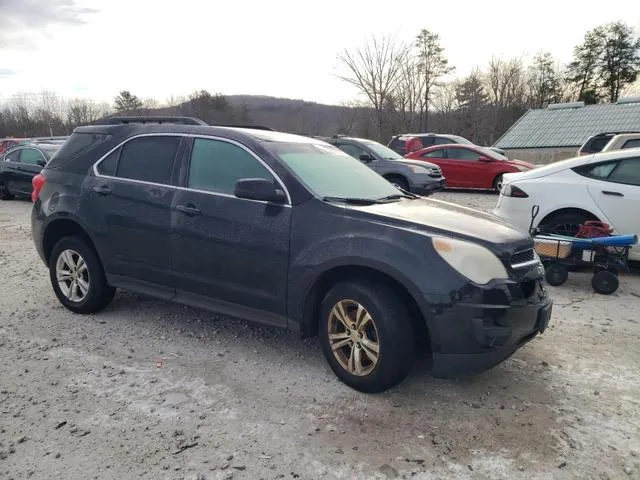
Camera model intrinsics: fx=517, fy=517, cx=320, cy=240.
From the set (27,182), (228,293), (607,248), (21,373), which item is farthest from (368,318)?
(27,182)

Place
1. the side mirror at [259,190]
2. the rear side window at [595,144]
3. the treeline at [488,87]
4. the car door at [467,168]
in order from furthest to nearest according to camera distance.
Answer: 1. the treeline at [488,87]
2. the car door at [467,168]
3. the rear side window at [595,144]
4. the side mirror at [259,190]

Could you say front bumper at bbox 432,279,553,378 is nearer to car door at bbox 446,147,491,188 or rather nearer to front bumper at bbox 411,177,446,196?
front bumper at bbox 411,177,446,196

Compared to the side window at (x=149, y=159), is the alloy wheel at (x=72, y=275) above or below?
below

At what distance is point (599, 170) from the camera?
21.5 feet

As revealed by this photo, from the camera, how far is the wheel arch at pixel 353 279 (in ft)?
11.1

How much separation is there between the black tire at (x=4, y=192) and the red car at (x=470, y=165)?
1216cm

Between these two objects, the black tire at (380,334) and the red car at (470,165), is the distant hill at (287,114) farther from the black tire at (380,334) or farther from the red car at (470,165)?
the black tire at (380,334)

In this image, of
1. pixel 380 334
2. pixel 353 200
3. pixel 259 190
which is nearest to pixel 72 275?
pixel 259 190

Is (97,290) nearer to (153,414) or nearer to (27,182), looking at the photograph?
(153,414)

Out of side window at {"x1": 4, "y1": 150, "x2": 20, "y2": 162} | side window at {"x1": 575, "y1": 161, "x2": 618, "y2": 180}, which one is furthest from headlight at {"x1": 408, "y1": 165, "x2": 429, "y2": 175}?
side window at {"x1": 4, "y1": 150, "x2": 20, "y2": 162}

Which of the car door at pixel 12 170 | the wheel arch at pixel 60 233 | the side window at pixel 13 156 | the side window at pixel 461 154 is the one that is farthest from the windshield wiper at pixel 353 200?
the side window at pixel 13 156

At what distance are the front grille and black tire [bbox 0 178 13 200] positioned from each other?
15.8 metres

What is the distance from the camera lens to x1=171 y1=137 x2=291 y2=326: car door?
12.2 feet

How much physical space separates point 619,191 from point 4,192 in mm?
15933
